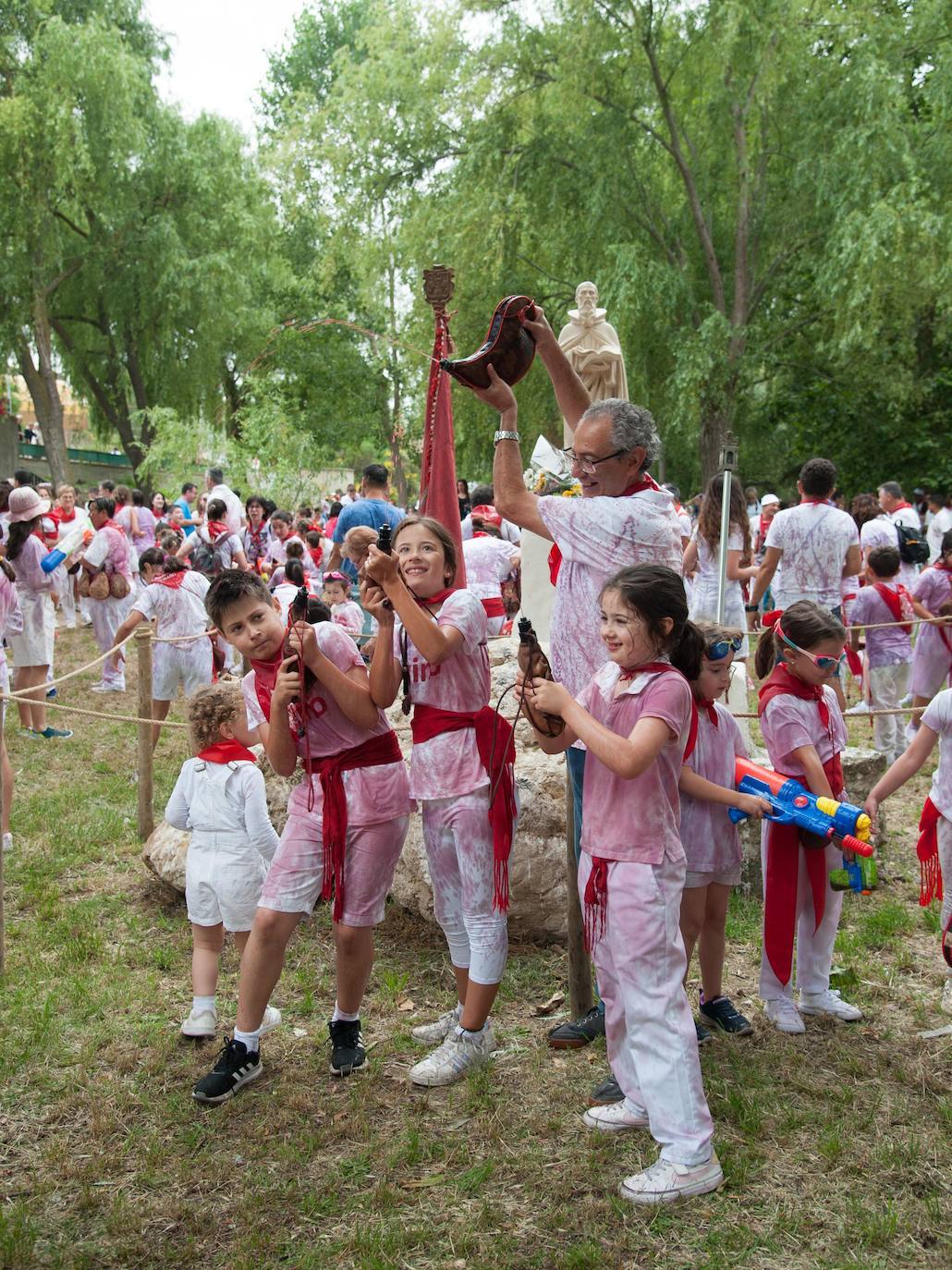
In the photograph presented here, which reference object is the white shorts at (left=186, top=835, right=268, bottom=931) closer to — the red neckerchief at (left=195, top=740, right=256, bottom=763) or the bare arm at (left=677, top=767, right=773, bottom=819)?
the red neckerchief at (left=195, top=740, right=256, bottom=763)

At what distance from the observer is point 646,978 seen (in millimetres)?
2895

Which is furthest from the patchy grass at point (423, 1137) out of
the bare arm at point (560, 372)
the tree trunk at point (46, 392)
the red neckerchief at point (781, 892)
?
the tree trunk at point (46, 392)

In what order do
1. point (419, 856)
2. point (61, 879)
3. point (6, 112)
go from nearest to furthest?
point (419, 856) → point (61, 879) → point (6, 112)

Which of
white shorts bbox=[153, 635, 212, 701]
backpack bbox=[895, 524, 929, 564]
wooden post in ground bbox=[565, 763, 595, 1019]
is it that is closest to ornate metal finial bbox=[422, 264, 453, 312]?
wooden post in ground bbox=[565, 763, 595, 1019]

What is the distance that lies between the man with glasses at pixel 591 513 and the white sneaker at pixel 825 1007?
934 mm

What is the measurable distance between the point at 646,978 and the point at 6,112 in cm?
2282

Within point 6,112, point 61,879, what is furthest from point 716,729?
point 6,112

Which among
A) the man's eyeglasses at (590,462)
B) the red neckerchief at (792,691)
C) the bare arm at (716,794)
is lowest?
the bare arm at (716,794)

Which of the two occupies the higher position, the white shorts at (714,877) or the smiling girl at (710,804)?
the smiling girl at (710,804)

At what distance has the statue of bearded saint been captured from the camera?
256 inches

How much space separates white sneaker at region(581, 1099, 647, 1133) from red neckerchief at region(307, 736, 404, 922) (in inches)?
36.9

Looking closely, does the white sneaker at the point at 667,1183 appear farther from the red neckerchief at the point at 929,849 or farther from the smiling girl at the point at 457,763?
the red neckerchief at the point at 929,849

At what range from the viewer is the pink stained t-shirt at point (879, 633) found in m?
7.68

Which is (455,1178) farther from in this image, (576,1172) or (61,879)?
(61,879)
